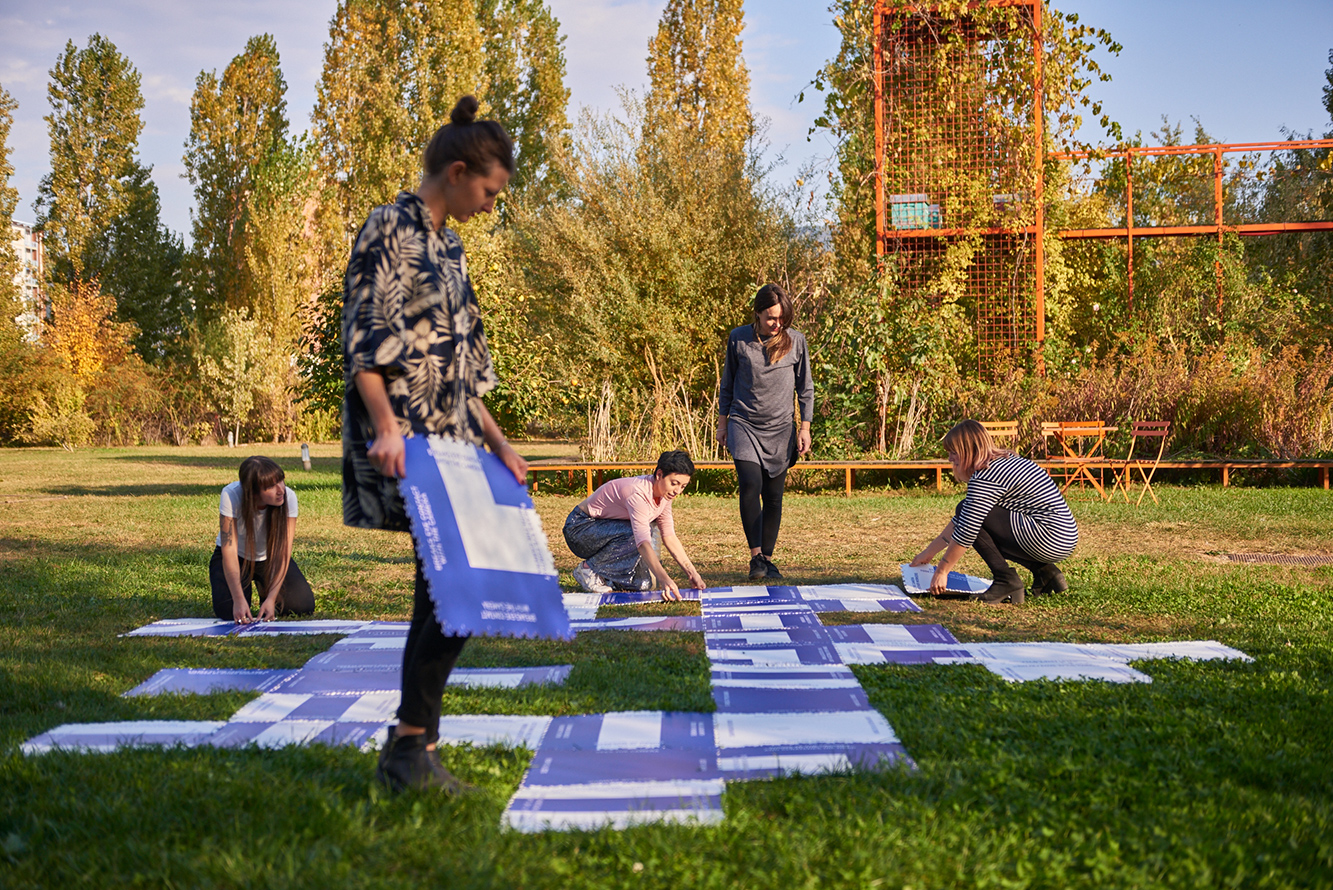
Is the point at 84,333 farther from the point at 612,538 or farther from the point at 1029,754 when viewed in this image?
the point at 1029,754

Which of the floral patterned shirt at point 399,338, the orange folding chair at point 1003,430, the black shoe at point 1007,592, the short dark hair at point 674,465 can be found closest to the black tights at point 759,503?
the short dark hair at point 674,465

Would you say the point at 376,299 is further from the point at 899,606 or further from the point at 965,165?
the point at 965,165

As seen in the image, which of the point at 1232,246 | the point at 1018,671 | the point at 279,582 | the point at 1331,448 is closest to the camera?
the point at 1018,671

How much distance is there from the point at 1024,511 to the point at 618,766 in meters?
3.27

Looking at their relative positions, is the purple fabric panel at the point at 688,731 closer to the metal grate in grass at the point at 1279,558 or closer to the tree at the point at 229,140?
the metal grate in grass at the point at 1279,558

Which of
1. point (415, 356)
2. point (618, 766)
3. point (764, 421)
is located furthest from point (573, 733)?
point (764, 421)

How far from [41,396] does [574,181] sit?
18335mm

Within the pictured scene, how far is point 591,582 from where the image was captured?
591 cm

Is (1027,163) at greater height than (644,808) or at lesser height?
greater

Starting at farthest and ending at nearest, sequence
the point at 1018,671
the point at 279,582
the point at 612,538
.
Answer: the point at 612,538
the point at 279,582
the point at 1018,671

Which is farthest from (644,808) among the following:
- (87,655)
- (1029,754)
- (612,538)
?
(612,538)

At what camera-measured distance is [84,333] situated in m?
28.8

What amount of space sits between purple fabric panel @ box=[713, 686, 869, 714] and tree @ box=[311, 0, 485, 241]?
992 inches

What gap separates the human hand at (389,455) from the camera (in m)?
2.29
